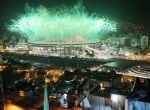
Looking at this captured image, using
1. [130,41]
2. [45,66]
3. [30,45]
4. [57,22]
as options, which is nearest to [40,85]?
[45,66]

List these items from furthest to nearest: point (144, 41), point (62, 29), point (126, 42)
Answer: point (62, 29) → point (126, 42) → point (144, 41)

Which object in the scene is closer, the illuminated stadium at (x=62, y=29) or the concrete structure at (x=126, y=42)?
the concrete structure at (x=126, y=42)

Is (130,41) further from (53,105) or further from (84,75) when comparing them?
(53,105)

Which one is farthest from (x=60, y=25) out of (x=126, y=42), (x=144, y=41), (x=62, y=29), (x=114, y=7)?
(x=144, y=41)

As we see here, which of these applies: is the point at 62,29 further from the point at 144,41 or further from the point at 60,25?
the point at 144,41

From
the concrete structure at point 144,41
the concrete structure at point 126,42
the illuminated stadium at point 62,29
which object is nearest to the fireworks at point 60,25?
the illuminated stadium at point 62,29

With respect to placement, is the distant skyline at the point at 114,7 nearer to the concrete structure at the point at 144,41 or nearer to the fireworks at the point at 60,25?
the fireworks at the point at 60,25


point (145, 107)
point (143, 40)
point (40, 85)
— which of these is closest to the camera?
point (145, 107)

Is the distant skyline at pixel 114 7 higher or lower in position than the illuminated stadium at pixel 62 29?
higher
